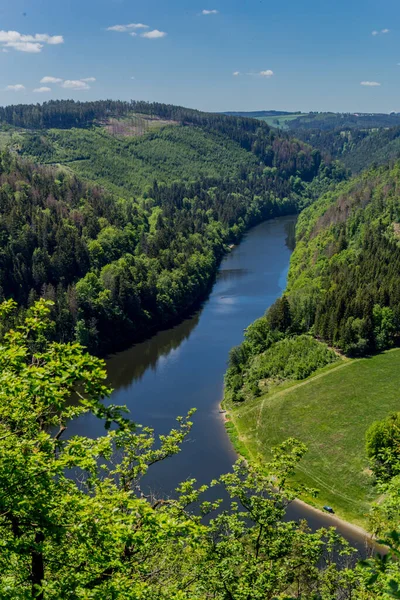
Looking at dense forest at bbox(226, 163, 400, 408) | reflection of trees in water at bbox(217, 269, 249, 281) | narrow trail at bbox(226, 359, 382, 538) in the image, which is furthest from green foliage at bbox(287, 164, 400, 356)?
reflection of trees in water at bbox(217, 269, 249, 281)

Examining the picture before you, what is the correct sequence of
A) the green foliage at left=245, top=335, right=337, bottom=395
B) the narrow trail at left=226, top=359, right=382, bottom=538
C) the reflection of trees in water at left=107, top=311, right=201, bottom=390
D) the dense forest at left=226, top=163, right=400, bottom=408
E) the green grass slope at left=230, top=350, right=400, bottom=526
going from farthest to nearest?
the reflection of trees in water at left=107, top=311, right=201, bottom=390 < the dense forest at left=226, top=163, right=400, bottom=408 < the green foliage at left=245, top=335, right=337, bottom=395 < the green grass slope at left=230, top=350, right=400, bottom=526 < the narrow trail at left=226, top=359, right=382, bottom=538

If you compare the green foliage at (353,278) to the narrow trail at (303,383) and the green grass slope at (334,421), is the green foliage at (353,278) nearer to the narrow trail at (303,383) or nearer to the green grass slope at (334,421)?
the narrow trail at (303,383)

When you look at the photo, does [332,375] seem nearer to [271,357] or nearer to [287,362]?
[287,362]

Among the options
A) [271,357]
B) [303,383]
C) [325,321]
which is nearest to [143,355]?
[271,357]

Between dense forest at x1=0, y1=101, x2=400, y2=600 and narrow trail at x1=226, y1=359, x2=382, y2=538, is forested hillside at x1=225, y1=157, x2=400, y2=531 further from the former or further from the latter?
dense forest at x1=0, y1=101, x2=400, y2=600

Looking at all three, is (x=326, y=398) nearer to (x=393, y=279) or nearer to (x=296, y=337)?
(x=296, y=337)

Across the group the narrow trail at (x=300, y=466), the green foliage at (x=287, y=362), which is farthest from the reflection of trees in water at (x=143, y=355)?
the narrow trail at (x=300, y=466)

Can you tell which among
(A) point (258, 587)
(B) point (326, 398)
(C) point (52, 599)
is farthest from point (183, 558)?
(B) point (326, 398)
